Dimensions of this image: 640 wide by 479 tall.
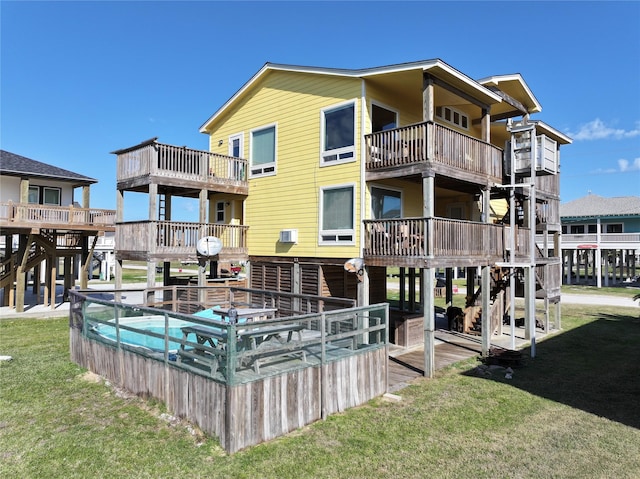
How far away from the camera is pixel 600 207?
42.6m

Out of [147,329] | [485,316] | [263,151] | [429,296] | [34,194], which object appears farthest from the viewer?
[34,194]

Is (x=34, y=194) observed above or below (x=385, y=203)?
above

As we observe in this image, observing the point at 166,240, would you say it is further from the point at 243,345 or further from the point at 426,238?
the point at 243,345

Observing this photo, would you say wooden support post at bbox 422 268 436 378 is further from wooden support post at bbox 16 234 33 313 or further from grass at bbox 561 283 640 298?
grass at bbox 561 283 640 298

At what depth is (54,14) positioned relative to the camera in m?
15.4

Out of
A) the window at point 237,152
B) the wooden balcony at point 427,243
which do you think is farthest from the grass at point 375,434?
the window at point 237,152

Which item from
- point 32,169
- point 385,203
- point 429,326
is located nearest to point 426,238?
point 429,326

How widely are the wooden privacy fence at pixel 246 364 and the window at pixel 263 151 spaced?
8.27 m

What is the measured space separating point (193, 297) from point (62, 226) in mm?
10674

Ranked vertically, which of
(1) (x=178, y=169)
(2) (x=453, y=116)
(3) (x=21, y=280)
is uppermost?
(2) (x=453, y=116)

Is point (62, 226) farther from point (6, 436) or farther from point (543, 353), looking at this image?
point (543, 353)

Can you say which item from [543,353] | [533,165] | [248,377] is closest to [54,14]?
[248,377]

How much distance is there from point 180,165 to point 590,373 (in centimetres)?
1410

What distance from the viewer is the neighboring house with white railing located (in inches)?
757
